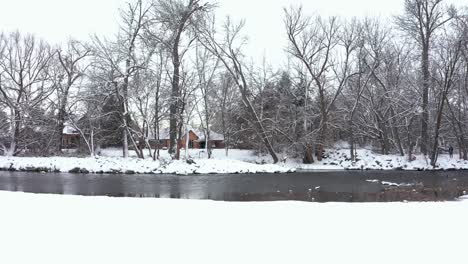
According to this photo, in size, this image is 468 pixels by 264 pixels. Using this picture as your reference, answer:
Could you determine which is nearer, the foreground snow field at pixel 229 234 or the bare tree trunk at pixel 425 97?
the foreground snow field at pixel 229 234

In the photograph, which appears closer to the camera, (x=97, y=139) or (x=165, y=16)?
(x=165, y=16)

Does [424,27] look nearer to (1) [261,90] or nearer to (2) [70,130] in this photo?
(1) [261,90]

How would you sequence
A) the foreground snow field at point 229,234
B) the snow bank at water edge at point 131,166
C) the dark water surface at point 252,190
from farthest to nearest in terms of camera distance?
1. the snow bank at water edge at point 131,166
2. the dark water surface at point 252,190
3. the foreground snow field at point 229,234

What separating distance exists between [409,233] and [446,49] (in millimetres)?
29906

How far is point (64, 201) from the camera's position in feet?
35.8

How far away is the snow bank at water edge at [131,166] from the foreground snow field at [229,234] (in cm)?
1729

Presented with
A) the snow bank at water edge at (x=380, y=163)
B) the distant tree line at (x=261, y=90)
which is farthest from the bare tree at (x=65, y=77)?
the snow bank at water edge at (x=380, y=163)

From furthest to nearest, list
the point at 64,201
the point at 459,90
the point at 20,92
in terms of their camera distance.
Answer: the point at 20,92 → the point at 459,90 → the point at 64,201

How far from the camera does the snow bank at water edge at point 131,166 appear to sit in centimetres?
2733

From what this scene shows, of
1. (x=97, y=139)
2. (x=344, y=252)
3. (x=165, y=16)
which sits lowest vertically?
(x=344, y=252)

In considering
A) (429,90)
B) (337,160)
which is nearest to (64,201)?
(337,160)

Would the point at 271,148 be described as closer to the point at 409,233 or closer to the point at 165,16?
the point at 165,16

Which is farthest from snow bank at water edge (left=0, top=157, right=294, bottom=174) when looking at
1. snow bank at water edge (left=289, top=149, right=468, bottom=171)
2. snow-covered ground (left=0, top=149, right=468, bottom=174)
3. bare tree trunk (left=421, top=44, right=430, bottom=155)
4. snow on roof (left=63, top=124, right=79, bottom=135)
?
bare tree trunk (left=421, top=44, right=430, bottom=155)

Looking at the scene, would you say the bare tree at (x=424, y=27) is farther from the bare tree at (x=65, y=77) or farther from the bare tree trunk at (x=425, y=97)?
the bare tree at (x=65, y=77)
